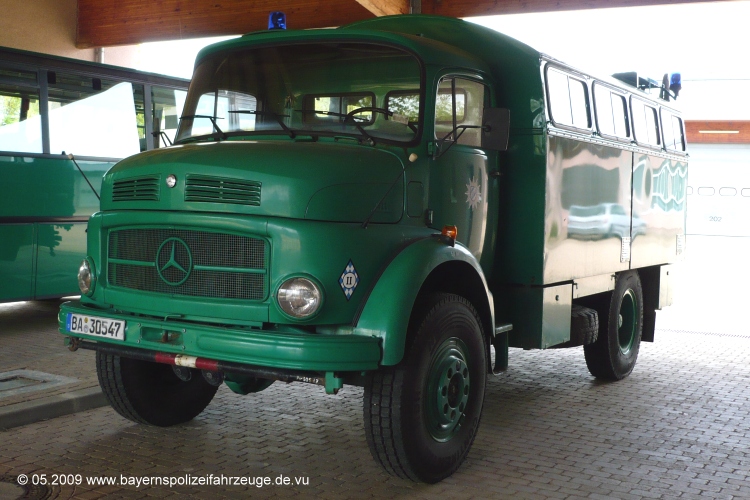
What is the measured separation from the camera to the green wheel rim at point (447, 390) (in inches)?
200

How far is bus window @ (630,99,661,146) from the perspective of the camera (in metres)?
8.68

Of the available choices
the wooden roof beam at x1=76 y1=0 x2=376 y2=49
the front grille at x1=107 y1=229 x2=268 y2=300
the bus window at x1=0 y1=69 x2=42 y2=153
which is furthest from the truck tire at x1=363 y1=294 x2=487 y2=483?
the wooden roof beam at x1=76 y1=0 x2=376 y2=49

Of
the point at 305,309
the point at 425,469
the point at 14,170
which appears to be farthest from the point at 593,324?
the point at 14,170

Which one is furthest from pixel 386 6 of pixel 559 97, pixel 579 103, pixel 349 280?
pixel 349 280

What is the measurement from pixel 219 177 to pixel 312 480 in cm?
182

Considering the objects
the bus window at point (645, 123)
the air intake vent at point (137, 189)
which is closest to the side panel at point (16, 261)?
the air intake vent at point (137, 189)

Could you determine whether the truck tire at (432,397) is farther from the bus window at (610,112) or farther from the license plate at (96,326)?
the bus window at (610,112)

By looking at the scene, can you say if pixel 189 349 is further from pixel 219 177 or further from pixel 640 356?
pixel 640 356

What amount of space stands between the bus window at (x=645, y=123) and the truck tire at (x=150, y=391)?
4.92m

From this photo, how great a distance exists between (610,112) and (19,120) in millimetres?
6566

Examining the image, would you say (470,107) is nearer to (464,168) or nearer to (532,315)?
(464,168)

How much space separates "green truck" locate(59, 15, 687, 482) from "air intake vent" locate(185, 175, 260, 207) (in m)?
0.01

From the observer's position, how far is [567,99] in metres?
6.98

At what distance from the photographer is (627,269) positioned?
832cm
